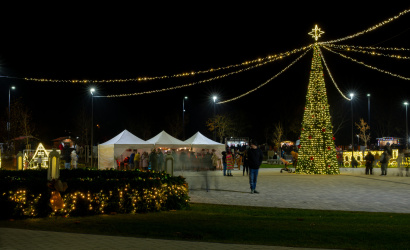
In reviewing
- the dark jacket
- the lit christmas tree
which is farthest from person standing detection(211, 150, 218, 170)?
the dark jacket

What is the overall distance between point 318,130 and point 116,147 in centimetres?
1315

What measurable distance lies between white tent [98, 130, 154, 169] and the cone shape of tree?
10767 millimetres

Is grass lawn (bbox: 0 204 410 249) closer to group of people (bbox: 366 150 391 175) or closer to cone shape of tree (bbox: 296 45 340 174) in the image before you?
cone shape of tree (bbox: 296 45 340 174)

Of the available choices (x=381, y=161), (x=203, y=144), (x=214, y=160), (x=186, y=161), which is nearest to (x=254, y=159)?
(x=381, y=161)

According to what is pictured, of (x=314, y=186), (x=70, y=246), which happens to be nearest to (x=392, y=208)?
(x=314, y=186)

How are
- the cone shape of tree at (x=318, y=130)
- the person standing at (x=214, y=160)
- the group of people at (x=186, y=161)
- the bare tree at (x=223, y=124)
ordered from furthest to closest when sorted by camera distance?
the bare tree at (x=223, y=124) → the person standing at (x=214, y=160) → the group of people at (x=186, y=161) → the cone shape of tree at (x=318, y=130)

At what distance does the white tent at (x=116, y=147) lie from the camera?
2838cm

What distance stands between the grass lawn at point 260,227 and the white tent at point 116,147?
1895 centimetres

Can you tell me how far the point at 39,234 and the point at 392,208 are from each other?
28.4ft

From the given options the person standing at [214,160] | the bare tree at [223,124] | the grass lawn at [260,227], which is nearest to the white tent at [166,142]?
the person standing at [214,160]

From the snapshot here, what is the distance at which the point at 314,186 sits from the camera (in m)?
17.1

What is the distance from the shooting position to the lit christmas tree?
23844 millimetres

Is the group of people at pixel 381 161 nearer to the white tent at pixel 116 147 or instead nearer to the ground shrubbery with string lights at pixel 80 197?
the white tent at pixel 116 147

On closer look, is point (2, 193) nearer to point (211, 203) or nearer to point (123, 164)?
point (211, 203)
